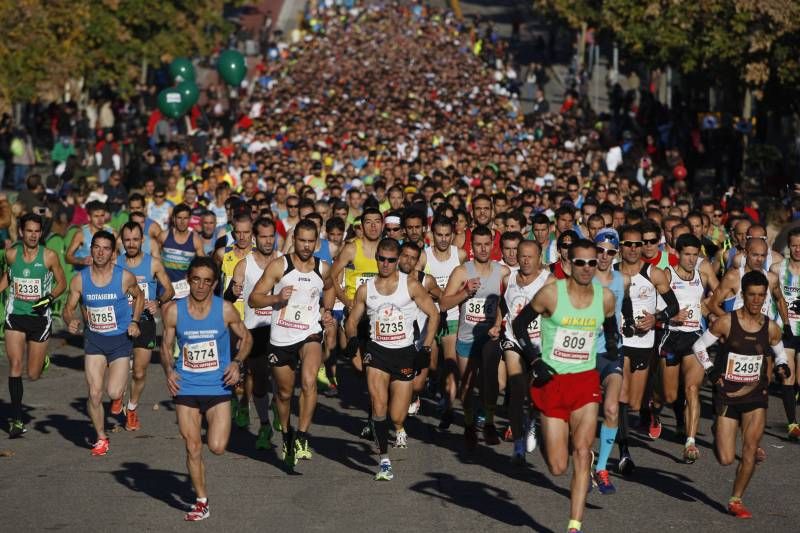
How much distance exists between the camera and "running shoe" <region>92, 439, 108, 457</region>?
42.2ft

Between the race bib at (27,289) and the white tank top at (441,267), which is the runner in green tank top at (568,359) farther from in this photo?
the race bib at (27,289)

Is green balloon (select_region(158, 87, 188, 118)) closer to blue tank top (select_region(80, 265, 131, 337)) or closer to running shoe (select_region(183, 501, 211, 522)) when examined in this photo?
blue tank top (select_region(80, 265, 131, 337))

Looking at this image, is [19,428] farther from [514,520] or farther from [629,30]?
[629,30]

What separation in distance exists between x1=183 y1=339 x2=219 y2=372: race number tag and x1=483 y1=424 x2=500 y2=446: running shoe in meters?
3.53

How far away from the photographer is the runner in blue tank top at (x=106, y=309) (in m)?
13.1

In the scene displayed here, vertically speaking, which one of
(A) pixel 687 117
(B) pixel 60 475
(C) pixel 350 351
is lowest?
(B) pixel 60 475

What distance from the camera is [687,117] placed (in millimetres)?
38406

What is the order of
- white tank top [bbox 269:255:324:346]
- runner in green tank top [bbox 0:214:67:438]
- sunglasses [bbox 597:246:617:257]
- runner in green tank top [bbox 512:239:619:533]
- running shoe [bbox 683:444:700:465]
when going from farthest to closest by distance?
1. runner in green tank top [bbox 0:214:67:438]
2. running shoe [bbox 683:444:700:465]
3. white tank top [bbox 269:255:324:346]
4. sunglasses [bbox 597:246:617:257]
5. runner in green tank top [bbox 512:239:619:533]

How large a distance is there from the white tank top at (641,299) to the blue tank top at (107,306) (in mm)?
4013

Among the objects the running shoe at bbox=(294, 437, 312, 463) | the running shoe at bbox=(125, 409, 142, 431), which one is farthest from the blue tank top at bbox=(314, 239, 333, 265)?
the running shoe at bbox=(294, 437, 312, 463)

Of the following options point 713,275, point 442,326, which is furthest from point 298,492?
point 713,275

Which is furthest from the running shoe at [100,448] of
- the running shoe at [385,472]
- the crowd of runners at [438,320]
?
the running shoe at [385,472]

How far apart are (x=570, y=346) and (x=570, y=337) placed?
0.06 m

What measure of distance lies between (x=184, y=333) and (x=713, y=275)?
5177 mm
